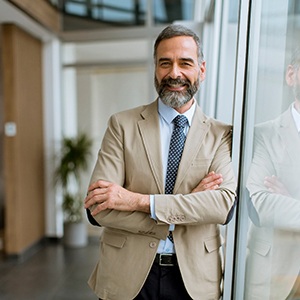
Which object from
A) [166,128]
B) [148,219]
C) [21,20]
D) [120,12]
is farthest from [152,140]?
[120,12]

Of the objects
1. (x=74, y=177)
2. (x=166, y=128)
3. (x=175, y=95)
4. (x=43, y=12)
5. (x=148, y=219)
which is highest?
(x=43, y=12)

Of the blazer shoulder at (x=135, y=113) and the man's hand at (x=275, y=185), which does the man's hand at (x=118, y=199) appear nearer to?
the blazer shoulder at (x=135, y=113)

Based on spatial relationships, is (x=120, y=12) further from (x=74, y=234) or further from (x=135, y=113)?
(x=135, y=113)

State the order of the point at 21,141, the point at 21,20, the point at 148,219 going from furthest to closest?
the point at 21,141, the point at 21,20, the point at 148,219

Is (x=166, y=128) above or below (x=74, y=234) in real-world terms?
above

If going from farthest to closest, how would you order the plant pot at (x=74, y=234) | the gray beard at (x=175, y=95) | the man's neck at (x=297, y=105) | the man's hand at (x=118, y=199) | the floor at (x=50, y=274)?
the plant pot at (x=74, y=234)
the floor at (x=50, y=274)
the gray beard at (x=175, y=95)
the man's hand at (x=118, y=199)
the man's neck at (x=297, y=105)

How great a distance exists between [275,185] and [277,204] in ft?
0.23

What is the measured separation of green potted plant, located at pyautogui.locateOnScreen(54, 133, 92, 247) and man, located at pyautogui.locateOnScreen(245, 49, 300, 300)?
3188 mm

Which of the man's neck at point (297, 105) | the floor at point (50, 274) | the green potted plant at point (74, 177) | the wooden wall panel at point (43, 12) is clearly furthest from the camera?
the green potted plant at point (74, 177)

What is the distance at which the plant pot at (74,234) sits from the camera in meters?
4.31

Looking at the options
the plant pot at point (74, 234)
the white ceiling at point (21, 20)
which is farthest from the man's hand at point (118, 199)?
the plant pot at point (74, 234)

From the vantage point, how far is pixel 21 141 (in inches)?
149

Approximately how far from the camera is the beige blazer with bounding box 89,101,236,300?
1283mm

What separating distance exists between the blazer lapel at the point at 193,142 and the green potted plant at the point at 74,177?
3.09 meters
